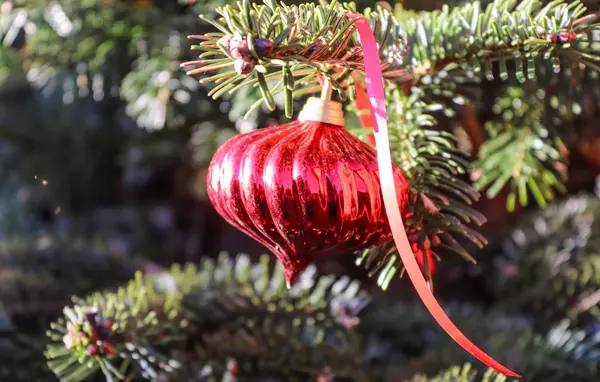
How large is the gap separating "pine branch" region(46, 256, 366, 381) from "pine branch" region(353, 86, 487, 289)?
13cm

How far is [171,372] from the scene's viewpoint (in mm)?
370

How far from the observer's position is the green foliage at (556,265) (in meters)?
Result: 0.49

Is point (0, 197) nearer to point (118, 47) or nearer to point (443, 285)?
point (118, 47)

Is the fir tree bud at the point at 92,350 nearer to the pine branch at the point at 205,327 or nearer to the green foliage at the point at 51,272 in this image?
the pine branch at the point at 205,327

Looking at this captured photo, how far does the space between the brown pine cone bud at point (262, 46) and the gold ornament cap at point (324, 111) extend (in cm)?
6

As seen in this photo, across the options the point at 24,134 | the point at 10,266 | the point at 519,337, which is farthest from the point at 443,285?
the point at 24,134

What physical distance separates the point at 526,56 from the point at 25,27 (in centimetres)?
42

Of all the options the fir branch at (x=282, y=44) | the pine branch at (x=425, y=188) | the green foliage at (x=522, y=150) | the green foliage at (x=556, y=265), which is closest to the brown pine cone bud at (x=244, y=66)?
the fir branch at (x=282, y=44)

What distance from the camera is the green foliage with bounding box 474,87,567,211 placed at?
398 mm

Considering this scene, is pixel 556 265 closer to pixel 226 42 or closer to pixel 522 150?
pixel 522 150

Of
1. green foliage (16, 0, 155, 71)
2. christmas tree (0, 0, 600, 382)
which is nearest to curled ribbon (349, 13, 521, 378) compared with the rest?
christmas tree (0, 0, 600, 382)

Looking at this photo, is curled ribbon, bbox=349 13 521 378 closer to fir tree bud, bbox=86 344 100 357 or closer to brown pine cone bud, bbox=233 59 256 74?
brown pine cone bud, bbox=233 59 256 74

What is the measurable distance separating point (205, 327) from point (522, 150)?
0.86ft

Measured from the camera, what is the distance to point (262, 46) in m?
0.22
